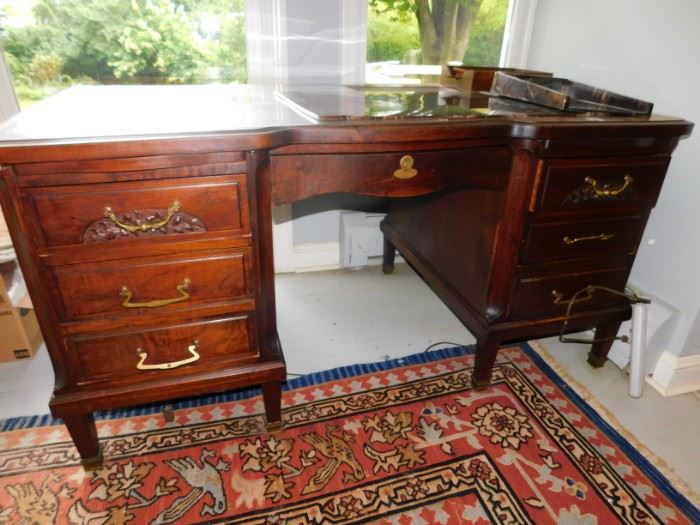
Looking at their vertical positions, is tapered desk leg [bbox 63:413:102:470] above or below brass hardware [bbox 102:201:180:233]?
below

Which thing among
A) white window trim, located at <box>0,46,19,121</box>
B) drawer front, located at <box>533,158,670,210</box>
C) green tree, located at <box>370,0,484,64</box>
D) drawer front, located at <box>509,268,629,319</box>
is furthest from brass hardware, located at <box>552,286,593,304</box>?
white window trim, located at <box>0,46,19,121</box>

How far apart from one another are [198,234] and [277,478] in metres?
0.60

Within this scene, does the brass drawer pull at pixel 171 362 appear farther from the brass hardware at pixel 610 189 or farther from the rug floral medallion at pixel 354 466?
the brass hardware at pixel 610 189

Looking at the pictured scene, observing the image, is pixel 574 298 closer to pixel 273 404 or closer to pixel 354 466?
pixel 354 466

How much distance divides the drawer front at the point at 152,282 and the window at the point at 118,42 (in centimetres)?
96

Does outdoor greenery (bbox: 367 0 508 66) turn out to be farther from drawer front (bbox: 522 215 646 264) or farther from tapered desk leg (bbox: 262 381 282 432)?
tapered desk leg (bbox: 262 381 282 432)

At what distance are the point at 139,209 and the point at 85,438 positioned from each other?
0.58 meters

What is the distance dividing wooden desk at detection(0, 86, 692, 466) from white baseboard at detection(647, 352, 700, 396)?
296 mm

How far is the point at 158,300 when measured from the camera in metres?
0.94

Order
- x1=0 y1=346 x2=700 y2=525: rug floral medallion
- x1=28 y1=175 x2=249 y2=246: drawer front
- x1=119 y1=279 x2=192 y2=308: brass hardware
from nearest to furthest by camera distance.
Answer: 1. x1=28 y1=175 x2=249 y2=246: drawer front
2. x1=119 y1=279 x2=192 y2=308: brass hardware
3. x1=0 y1=346 x2=700 y2=525: rug floral medallion

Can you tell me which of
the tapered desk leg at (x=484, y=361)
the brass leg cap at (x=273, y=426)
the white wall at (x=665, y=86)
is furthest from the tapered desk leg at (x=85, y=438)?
the white wall at (x=665, y=86)

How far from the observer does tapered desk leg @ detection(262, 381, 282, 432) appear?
114 centimetres

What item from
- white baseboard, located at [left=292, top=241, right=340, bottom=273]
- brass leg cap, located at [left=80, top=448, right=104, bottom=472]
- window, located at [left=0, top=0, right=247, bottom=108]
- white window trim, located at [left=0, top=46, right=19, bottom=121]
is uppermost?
window, located at [left=0, top=0, right=247, bottom=108]

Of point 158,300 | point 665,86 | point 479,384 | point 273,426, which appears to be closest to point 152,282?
point 158,300
